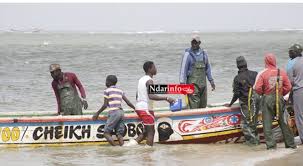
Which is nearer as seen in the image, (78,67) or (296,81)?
(296,81)

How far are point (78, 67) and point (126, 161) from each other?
2399cm

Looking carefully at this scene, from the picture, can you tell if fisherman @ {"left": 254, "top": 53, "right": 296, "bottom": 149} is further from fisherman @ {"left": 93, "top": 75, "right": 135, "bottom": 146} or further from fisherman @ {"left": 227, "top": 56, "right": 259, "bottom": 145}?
fisherman @ {"left": 93, "top": 75, "right": 135, "bottom": 146}

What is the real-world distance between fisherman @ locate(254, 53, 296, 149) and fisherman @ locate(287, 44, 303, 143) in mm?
321

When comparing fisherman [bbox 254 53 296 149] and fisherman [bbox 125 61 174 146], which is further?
fisherman [bbox 125 61 174 146]

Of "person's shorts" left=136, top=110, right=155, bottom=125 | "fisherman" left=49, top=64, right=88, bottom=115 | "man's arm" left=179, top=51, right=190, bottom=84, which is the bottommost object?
"person's shorts" left=136, top=110, right=155, bottom=125

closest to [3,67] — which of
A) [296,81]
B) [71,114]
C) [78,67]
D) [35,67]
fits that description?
[35,67]

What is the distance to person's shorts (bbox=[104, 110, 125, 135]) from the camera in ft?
31.6

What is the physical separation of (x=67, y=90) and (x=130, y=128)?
3.98 ft

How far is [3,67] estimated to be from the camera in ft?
107

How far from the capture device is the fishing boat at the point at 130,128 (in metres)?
9.93

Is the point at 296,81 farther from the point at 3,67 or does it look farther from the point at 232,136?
the point at 3,67

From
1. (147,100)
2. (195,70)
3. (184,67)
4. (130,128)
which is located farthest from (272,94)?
(130,128)

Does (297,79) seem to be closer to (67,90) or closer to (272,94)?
(272,94)

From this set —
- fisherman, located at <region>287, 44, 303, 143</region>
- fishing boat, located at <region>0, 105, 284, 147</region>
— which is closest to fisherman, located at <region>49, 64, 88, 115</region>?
fishing boat, located at <region>0, 105, 284, 147</region>
